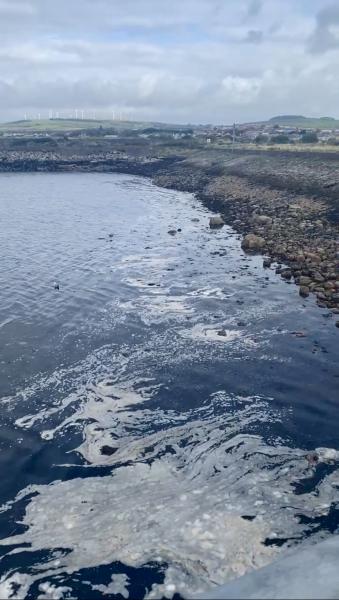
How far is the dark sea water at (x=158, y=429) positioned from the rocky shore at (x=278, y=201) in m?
2.42

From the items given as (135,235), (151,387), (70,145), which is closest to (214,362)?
(151,387)

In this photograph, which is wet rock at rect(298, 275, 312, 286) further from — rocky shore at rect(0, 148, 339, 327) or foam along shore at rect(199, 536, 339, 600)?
foam along shore at rect(199, 536, 339, 600)

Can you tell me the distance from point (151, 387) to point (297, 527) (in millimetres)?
7877

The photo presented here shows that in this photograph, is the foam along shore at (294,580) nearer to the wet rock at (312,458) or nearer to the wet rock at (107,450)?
the wet rock at (312,458)

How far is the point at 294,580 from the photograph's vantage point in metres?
9.55

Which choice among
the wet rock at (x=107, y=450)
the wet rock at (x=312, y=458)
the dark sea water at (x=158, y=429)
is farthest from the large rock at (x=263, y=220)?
the wet rock at (x=107, y=450)

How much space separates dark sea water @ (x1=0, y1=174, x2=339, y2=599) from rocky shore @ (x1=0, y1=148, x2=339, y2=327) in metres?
2.42

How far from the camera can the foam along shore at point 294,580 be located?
30.0ft

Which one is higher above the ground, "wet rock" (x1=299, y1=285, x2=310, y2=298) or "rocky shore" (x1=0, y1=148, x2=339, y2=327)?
"rocky shore" (x1=0, y1=148, x2=339, y2=327)

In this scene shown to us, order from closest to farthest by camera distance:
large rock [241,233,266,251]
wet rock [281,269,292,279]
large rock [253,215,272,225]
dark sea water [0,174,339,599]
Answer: dark sea water [0,174,339,599]
wet rock [281,269,292,279]
large rock [241,233,266,251]
large rock [253,215,272,225]

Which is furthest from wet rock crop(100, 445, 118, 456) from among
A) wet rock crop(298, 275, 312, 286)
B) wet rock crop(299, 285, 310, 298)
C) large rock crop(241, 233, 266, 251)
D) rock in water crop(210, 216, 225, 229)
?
rock in water crop(210, 216, 225, 229)

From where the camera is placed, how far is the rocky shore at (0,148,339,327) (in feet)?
100

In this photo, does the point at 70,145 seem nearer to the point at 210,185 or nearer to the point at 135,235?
the point at 210,185

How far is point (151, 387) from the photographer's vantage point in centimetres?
1848
